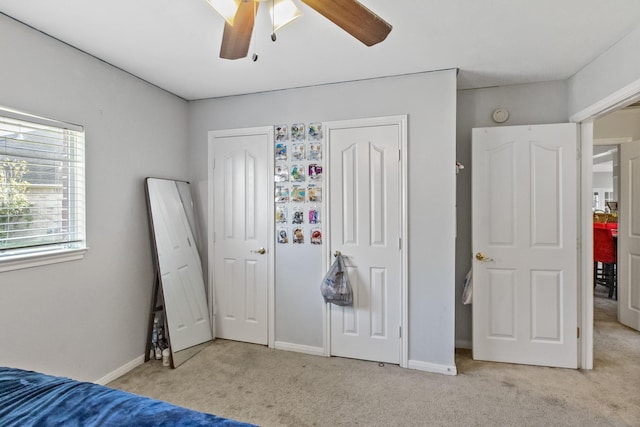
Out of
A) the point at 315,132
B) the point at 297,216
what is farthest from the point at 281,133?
the point at 297,216

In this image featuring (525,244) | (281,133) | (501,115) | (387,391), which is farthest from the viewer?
(281,133)

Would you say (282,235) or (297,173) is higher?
(297,173)

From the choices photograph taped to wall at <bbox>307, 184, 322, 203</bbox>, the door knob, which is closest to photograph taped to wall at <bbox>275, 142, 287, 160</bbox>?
photograph taped to wall at <bbox>307, 184, 322, 203</bbox>

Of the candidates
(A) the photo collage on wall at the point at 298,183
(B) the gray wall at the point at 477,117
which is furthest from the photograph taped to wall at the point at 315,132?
(B) the gray wall at the point at 477,117

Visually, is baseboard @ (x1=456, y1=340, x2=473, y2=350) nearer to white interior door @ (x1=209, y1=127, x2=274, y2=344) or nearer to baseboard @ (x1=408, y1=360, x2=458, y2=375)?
baseboard @ (x1=408, y1=360, x2=458, y2=375)

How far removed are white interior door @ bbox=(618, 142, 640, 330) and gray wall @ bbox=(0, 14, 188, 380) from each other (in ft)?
16.1

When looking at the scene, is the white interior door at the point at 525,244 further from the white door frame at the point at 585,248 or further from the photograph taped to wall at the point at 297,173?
the photograph taped to wall at the point at 297,173

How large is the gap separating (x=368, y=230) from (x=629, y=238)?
10.3 feet

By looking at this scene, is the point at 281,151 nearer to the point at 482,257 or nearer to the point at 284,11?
the point at 284,11

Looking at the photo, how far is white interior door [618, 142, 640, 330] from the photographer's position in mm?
3441

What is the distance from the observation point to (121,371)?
253 cm

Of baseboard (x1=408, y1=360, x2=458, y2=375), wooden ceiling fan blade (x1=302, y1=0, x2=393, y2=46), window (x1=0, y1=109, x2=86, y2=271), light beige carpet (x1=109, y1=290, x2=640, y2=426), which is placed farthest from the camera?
baseboard (x1=408, y1=360, x2=458, y2=375)

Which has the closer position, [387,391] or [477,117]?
[387,391]

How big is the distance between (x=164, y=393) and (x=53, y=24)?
251cm
